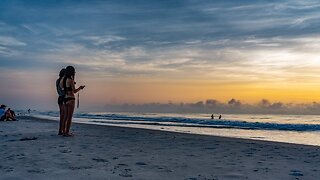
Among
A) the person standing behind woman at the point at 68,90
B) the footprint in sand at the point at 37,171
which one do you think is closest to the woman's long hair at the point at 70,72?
the person standing behind woman at the point at 68,90

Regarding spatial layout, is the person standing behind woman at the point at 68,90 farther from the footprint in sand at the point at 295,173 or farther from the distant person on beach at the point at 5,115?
the distant person on beach at the point at 5,115

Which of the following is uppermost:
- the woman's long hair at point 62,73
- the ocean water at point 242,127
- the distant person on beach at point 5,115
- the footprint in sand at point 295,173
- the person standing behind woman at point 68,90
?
the woman's long hair at point 62,73

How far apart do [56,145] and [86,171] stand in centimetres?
400

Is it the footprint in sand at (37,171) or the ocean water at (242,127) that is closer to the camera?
the footprint in sand at (37,171)

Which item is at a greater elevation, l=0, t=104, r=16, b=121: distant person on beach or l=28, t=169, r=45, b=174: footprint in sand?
l=0, t=104, r=16, b=121: distant person on beach

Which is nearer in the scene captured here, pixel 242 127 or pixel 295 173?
pixel 295 173

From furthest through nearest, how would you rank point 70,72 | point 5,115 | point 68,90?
point 5,115, point 68,90, point 70,72

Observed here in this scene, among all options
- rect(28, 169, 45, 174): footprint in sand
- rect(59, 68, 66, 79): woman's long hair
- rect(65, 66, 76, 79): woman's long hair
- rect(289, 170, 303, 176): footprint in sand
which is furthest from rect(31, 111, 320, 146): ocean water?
rect(28, 169, 45, 174): footprint in sand

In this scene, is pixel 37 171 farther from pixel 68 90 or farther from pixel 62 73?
pixel 62 73

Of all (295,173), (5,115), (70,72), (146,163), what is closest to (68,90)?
(70,72)

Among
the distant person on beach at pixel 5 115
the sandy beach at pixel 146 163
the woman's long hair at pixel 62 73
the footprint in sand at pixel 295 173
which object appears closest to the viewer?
the sandy beach at pixel 146 163

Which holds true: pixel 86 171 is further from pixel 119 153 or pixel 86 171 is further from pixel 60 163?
pixel 119 153

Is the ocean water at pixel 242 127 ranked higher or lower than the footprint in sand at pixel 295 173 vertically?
lower

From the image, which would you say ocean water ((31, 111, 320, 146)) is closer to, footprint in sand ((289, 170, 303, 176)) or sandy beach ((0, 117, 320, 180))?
sandy beach ((0, 117, 320, 180))
